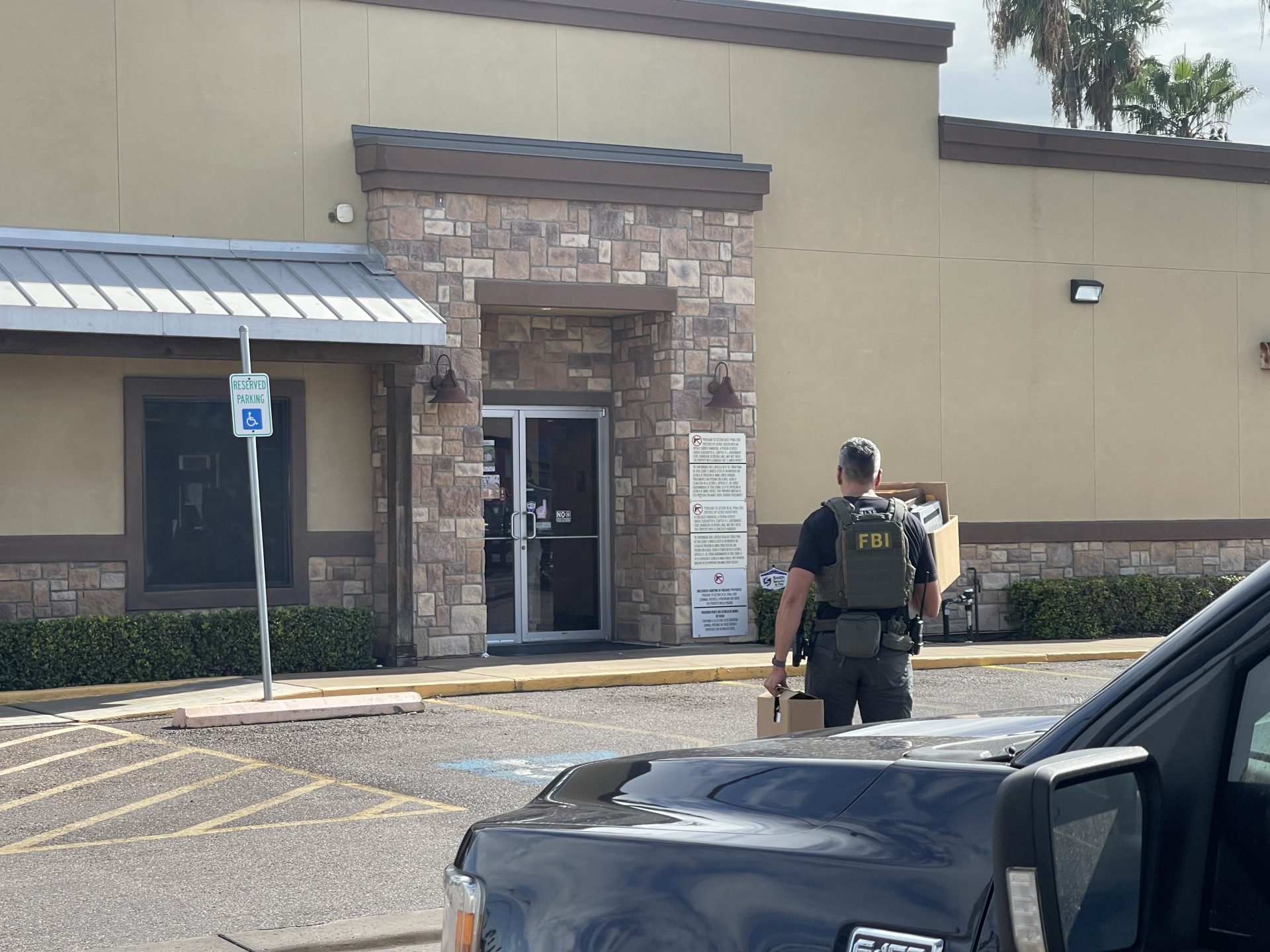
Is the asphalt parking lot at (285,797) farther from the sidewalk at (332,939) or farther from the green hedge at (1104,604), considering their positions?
the green hedge at (1104,604)

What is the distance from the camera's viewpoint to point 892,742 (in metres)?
2.78

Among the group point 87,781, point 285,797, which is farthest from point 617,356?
point 285,797

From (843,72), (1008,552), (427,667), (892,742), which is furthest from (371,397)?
(892,742)

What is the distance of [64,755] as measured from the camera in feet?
36.7

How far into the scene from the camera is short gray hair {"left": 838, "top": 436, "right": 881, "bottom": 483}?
7.47 meters

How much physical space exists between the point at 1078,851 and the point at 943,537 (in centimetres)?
1187

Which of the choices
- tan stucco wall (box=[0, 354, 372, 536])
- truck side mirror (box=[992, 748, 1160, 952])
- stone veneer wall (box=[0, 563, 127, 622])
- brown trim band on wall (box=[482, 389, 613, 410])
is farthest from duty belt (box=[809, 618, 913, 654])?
brown trim band on wall (box=[482, 389, 613, 410])

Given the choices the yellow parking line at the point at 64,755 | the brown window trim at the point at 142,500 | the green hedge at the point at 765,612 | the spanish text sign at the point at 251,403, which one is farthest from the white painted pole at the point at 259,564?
the green hedge at the point at 765,612

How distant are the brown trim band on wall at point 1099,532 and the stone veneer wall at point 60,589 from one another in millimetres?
7119

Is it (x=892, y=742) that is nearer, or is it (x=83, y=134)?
(x=892, y=742)

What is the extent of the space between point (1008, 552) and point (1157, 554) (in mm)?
2295

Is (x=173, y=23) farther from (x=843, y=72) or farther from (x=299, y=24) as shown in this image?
(x=843, y=72)

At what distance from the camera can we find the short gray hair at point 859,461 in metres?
7.47

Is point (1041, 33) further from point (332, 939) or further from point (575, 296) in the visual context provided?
point (332, 939)
